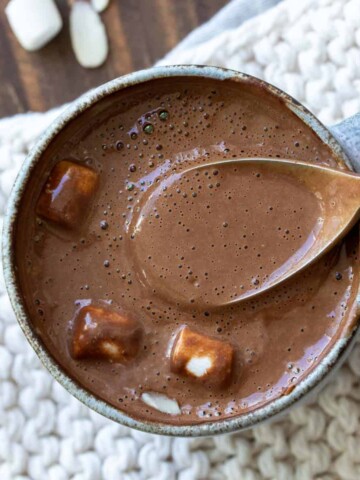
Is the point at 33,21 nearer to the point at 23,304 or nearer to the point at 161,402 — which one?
the point at 23,304

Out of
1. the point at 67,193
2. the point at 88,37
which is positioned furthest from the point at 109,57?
the point at 67,193

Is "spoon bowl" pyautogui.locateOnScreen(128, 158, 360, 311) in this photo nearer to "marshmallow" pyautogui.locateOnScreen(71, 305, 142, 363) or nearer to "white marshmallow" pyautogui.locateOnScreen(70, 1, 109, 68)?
"marshmallow" pyautogui.locateOnScreen(71, 305, 142, 363)

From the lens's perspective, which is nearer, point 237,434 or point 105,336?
point 105,336

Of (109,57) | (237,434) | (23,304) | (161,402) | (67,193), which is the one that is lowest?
(237,434)

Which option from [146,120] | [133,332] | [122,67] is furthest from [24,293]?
[122,67]

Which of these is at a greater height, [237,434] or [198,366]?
[198,366]

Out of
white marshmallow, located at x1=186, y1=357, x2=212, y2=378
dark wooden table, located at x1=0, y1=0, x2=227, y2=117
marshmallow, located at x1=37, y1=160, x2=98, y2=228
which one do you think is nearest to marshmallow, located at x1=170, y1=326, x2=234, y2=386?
white marshmallow, located at x1=186, y1=357, x2=212, y2=378
